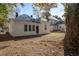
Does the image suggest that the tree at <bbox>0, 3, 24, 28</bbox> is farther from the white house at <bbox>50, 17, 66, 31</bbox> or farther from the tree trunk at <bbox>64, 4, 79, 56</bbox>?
the tree trunk at <bbox>64, 4, 79, 56</bbox>

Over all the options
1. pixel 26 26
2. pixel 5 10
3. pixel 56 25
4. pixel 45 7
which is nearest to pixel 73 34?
pixel 56 25

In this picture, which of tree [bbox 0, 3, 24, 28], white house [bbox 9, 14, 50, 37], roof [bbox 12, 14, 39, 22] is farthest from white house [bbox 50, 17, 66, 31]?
tree [bbox 0, 3, 24, 28]

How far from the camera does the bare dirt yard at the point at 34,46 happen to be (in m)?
3.68

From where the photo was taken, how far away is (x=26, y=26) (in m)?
3.72

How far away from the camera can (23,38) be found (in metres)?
3.70

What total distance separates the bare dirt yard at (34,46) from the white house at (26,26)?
0.08 meters

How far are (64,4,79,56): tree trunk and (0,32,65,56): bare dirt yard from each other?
0.27 feet

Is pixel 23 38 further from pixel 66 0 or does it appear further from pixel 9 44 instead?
pixel 66 0

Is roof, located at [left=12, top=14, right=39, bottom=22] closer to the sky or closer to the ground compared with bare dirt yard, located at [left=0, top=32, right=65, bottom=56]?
closer to the sky

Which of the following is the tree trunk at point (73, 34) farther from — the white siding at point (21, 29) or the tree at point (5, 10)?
the tree at point (5, 10)

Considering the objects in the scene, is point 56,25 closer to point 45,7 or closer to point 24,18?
point 45,7

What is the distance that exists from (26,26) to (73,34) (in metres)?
0.65

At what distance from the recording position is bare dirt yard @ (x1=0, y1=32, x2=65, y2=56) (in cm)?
368

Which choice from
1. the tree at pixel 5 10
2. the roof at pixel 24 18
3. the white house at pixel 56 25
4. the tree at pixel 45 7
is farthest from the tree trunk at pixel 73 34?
the tree at pixel 5 10
